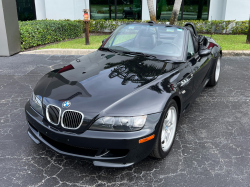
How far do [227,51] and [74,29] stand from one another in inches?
288

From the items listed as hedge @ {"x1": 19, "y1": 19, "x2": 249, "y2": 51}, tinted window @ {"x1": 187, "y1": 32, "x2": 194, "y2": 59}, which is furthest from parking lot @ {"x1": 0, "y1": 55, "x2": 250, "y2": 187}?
hedge @ {"x1": 19, "y1": 19, "x2": 249, "y2": 51}

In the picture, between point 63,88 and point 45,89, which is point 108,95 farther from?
point 45,89

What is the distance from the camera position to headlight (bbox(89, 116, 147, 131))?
7.86 ft

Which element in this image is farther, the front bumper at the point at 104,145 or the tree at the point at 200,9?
the tree at the point at 200,9

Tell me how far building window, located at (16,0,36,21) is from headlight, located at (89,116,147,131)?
46.9ft

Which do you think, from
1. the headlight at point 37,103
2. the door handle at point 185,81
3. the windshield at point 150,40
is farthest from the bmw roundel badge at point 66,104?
the windshield at point 150,40

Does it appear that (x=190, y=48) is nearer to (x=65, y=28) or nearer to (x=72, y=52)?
(x=72, y=52)

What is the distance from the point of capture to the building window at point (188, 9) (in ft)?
46.6

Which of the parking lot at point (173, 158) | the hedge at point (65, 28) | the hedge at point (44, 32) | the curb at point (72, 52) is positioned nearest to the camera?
the parking lot at point (173, 158)

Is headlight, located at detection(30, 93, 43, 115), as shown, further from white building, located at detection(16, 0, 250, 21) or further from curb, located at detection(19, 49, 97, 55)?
white building, located at detection(16, 0, 250, 21)

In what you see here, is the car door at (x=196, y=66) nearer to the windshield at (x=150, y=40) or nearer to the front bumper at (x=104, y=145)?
the windshield at (x=150, y=40)

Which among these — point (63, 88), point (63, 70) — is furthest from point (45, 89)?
point (63, 70)

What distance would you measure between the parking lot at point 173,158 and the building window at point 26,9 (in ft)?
37.1

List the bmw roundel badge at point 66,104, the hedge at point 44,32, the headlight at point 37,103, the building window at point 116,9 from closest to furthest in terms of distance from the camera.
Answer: the bmw roundel badge at point 66,104 → the headlight at point 37,103 → the hedge at point 44,32 → the building window at point 116,9
